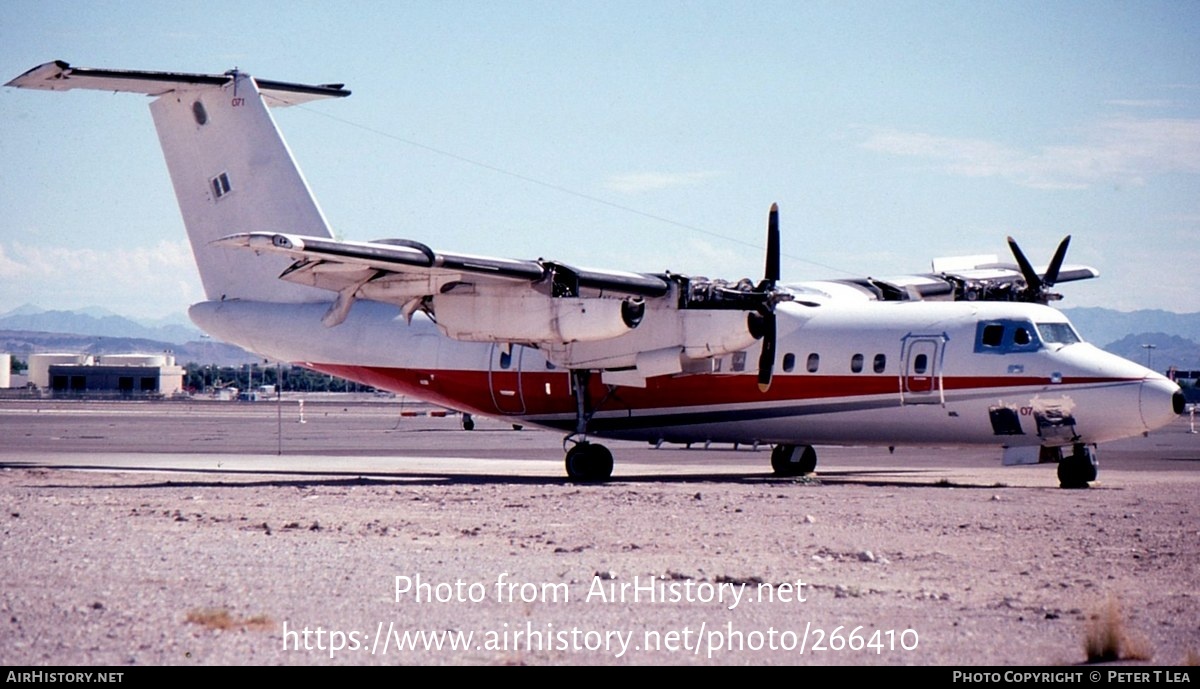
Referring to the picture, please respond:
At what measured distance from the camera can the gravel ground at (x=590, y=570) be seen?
9.02m

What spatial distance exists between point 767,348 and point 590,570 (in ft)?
37.6

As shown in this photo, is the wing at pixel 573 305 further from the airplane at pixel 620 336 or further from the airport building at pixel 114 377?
the airport building at pixel 114 377

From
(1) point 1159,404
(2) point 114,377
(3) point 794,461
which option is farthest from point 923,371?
(2) point 114,377

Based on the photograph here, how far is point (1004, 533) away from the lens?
49.4 ft

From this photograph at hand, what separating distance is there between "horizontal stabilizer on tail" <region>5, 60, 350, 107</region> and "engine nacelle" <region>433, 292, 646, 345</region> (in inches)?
279

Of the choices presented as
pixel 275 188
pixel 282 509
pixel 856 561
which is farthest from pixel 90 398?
pixel 856 561

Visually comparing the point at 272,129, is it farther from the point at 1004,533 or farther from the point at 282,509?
the point at 1004,533

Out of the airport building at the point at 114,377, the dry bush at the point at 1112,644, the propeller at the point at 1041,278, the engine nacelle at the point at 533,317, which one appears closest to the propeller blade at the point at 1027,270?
the propeller at the point at 1041,278

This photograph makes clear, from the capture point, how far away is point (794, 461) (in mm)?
25875

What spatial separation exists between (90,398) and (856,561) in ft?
345

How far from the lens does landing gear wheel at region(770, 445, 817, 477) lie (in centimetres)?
2586

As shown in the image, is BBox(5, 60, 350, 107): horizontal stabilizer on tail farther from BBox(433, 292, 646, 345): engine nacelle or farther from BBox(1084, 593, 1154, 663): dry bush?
BBox(1084, 593, 1154, 663): dry bush

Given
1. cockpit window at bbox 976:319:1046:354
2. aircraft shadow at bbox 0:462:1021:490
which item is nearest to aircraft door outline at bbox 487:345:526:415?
aircraft shadow at bbox 0:462:1021:490

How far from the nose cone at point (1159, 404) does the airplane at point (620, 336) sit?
0.12ft
